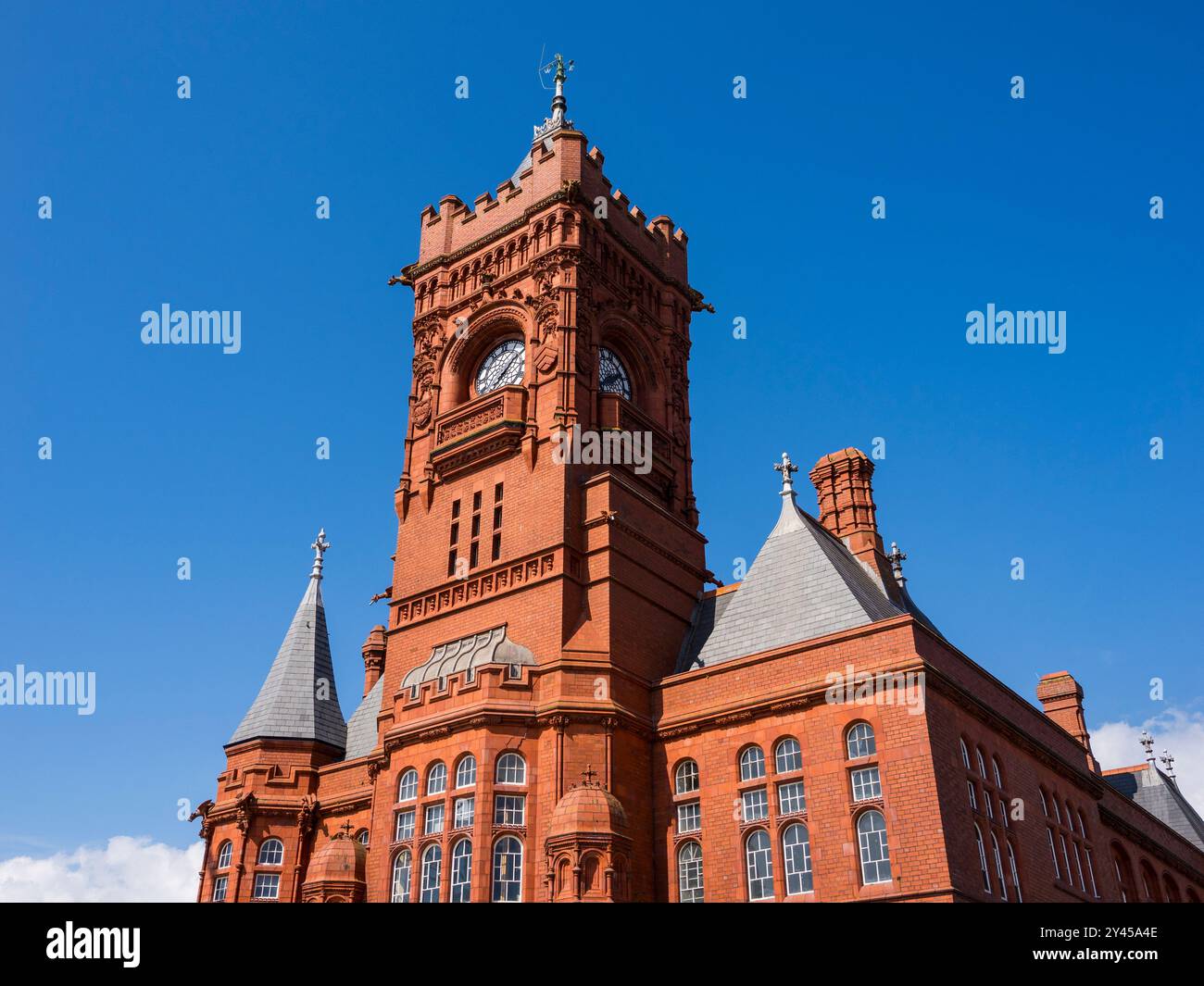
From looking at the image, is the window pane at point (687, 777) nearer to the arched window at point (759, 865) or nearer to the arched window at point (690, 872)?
the arched window at point (690, 872)

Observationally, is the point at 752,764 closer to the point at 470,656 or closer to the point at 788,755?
the point at 788,755

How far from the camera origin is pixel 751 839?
1142 inches

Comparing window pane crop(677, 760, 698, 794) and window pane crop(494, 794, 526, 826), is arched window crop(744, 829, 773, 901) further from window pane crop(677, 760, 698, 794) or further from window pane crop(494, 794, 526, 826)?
window pane crop(494, 794, 526, 826)

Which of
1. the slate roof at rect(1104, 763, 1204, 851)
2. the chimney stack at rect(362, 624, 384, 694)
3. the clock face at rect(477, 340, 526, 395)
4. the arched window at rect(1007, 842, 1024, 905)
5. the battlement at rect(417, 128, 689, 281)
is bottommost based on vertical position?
the arched window at rect(1007, 842, 1024, 905)

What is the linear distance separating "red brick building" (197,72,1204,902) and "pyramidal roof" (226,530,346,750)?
0.11m

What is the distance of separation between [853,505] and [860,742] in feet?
44.1

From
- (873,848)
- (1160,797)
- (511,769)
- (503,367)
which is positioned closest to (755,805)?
(873,848)

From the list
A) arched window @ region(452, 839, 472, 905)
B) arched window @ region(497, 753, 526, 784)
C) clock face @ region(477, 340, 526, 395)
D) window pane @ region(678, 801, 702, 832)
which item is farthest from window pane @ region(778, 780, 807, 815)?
clock face @ region(477, 340, 526, 395)

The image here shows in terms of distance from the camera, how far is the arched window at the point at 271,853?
3741 cm

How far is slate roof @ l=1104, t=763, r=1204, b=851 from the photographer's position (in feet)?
172
